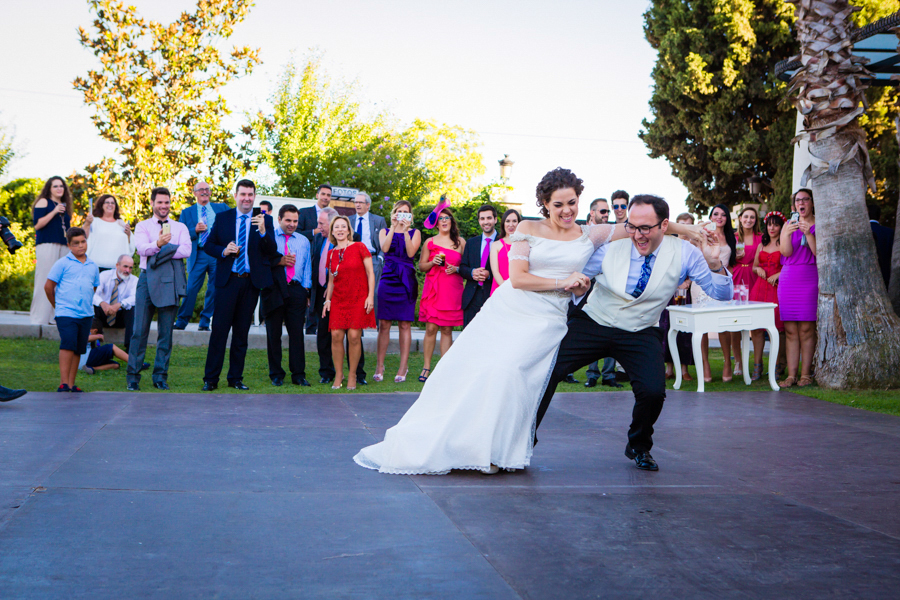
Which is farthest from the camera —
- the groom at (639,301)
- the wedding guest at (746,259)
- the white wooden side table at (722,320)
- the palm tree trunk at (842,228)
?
the wedding guest at (746,259)

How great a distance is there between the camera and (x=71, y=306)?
802 centimetres

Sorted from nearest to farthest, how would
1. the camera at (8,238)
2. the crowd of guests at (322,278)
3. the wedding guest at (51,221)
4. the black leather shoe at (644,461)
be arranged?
1. the black leather shoe at (644,461)
2. the camera at (8,238)
3. the crowd of guests at (322,278)
4. the wedding guest at (51,221)

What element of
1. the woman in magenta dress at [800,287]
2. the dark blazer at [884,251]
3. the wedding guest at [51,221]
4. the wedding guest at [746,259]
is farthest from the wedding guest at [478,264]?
the wedding guest at [51,221]

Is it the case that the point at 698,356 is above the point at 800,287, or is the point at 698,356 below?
below

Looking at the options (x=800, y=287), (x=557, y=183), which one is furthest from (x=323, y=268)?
(x=800, y=287)

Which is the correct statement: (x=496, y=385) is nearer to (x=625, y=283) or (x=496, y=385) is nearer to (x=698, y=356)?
(x=625, y=283)

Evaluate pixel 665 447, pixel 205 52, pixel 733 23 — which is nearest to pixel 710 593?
pixel 665 447

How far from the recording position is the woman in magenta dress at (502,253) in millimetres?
8844

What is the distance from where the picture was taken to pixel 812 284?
31.2 ft

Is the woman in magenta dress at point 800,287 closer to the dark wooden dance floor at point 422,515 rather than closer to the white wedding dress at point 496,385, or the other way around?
the dark wooden dance floor at point 422,515

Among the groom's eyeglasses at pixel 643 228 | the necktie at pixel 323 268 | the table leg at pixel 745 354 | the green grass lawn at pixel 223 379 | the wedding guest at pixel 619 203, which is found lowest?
the green grass lawn at pixel 223 379

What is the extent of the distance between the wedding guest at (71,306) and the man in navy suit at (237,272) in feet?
4.19

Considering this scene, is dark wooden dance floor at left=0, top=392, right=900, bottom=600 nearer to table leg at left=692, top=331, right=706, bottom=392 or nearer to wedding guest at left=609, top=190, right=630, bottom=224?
table leg at left=692, top=331, right=706, bottom=392

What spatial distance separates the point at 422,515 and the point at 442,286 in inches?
225
